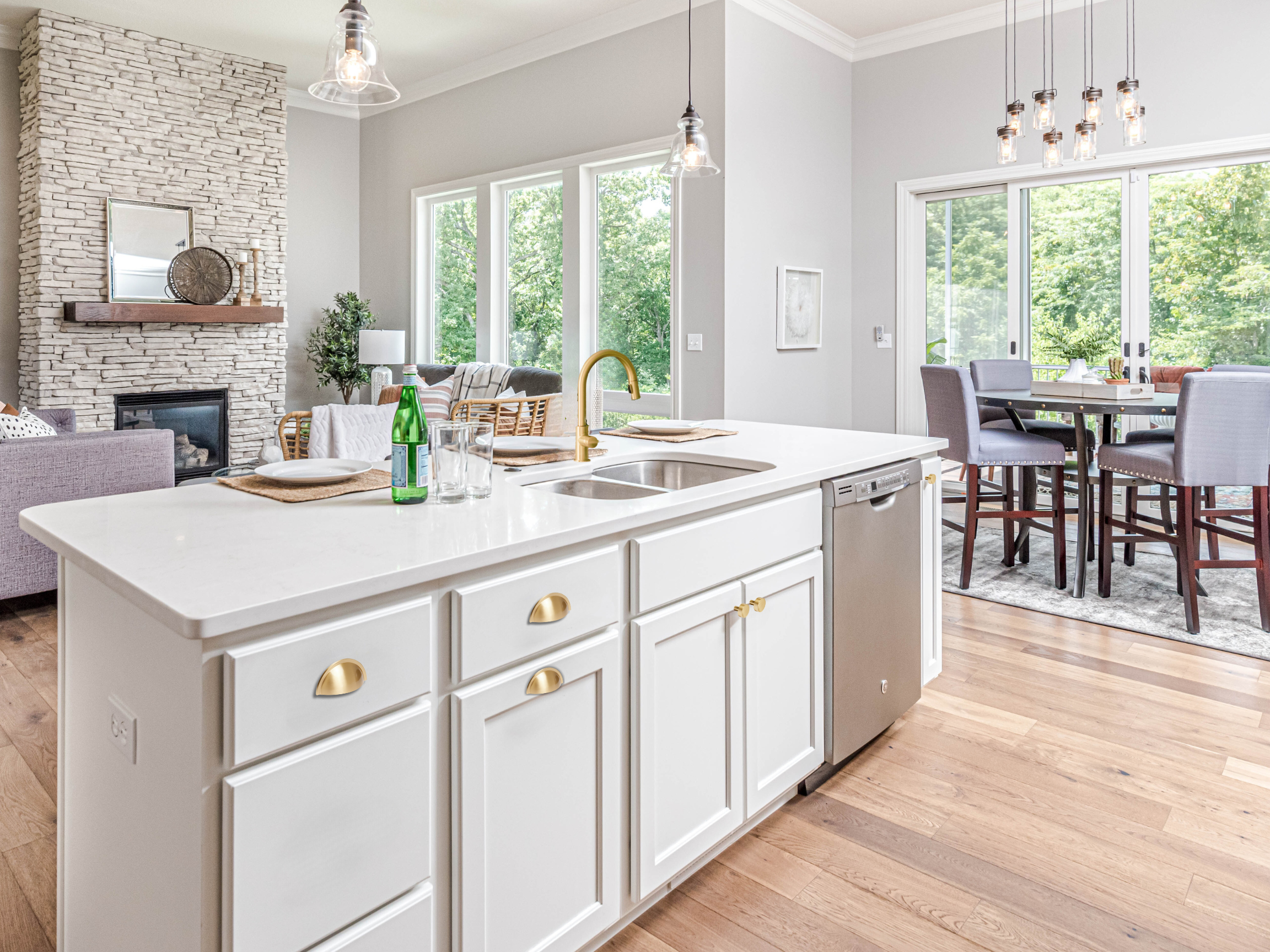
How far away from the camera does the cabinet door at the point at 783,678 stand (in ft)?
5.94

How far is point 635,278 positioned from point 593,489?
3698 mm

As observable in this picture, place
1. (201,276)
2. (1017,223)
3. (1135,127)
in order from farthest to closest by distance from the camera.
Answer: (201,276)
(1017,223)
(1135,127)

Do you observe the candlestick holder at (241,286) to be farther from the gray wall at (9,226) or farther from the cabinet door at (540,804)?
the cabinet door at (540,804)

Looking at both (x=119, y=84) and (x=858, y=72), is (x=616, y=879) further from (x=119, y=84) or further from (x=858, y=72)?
(x=119, y=84)

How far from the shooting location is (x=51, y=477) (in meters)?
3.48

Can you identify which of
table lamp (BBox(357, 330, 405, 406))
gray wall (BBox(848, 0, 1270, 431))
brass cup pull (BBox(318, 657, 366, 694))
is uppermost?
gray wall (BBox(848, 0, 1270, 431))

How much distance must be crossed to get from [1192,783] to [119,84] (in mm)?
6849

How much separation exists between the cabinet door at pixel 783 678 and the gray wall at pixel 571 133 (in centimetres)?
305

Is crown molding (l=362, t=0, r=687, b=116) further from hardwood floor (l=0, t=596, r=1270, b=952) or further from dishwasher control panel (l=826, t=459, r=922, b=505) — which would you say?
hardwood floor (l=0, t=596, r=1270, b=952)

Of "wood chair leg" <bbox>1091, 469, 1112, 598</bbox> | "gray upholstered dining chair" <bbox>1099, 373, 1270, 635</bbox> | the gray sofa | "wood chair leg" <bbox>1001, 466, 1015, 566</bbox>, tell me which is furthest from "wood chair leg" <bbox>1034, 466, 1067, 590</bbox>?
the gray sofa

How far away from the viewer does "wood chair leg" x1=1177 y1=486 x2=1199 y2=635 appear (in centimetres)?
325

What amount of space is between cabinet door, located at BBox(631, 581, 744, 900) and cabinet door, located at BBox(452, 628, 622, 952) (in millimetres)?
54

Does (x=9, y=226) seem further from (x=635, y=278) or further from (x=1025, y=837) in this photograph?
(x=1025, y=837)

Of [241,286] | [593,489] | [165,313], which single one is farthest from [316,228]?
[593,489]
